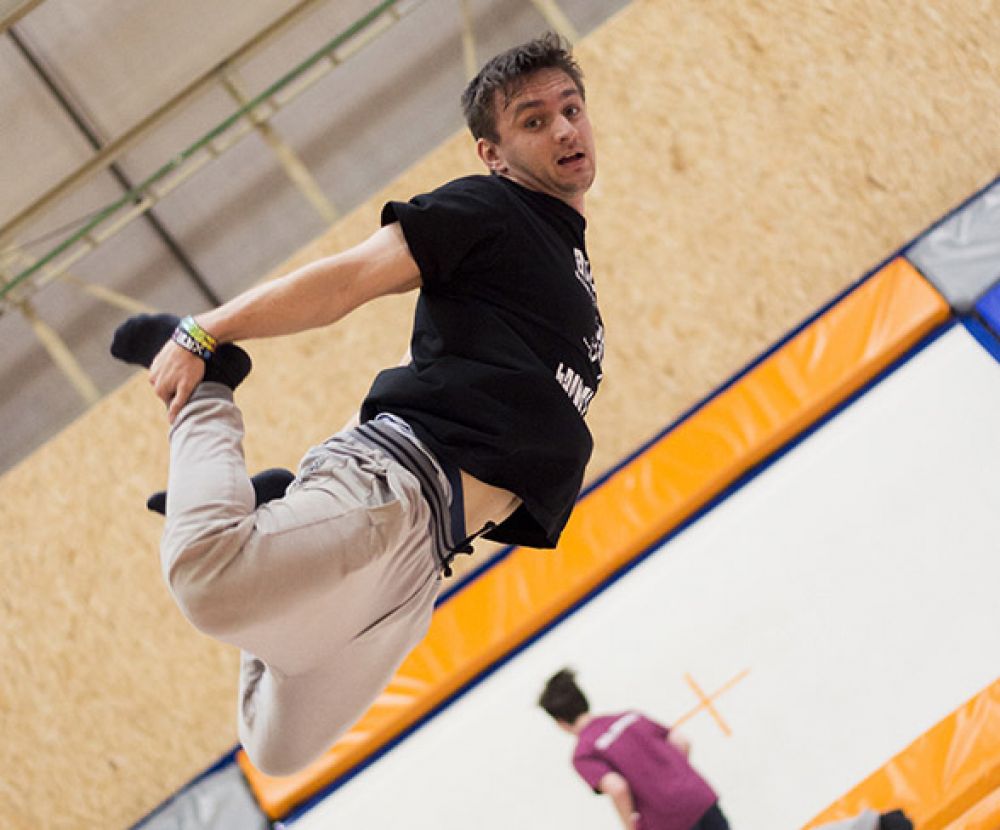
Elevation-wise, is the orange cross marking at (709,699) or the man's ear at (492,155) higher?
the man's ear at (492,155)

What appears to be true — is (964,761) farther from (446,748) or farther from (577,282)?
(577,282)

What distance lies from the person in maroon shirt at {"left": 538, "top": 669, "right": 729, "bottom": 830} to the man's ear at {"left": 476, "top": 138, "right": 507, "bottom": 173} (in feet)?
5.25

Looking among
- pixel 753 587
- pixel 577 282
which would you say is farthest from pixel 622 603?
pixel 577 282

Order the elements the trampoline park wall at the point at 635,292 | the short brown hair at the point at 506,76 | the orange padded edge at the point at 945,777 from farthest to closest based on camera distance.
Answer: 1. the trampoline park wall at the point at 635,292
2. the orange padded edge at the point at 945,777
3. the short brown hair at the point at 506,76

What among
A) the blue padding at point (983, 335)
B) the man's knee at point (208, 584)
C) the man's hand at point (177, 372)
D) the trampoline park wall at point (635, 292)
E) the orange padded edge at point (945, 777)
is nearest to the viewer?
the man's knee at point (208, 584)

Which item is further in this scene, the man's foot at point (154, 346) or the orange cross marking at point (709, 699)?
the orange cross marking at point (709, 699)

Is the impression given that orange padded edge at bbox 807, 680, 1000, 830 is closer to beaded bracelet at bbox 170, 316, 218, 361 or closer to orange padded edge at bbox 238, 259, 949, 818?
orange padded edge at bbox 238, 259, 949, 818

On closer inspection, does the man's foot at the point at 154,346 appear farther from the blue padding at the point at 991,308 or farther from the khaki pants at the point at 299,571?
the blue padding at the point at 991,308

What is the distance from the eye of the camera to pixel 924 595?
261cm

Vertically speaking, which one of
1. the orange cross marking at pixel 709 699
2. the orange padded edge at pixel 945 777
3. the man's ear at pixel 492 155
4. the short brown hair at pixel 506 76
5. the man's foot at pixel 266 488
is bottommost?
the orange padded edge at pixel 945 777

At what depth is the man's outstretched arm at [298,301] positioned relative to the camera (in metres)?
1.35

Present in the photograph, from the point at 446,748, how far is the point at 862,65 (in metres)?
2.59

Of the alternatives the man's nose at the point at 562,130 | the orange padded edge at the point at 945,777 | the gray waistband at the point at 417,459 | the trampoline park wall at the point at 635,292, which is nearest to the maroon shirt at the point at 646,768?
the orange padded edge at the point at 945,777

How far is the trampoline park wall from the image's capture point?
10.4 ft
